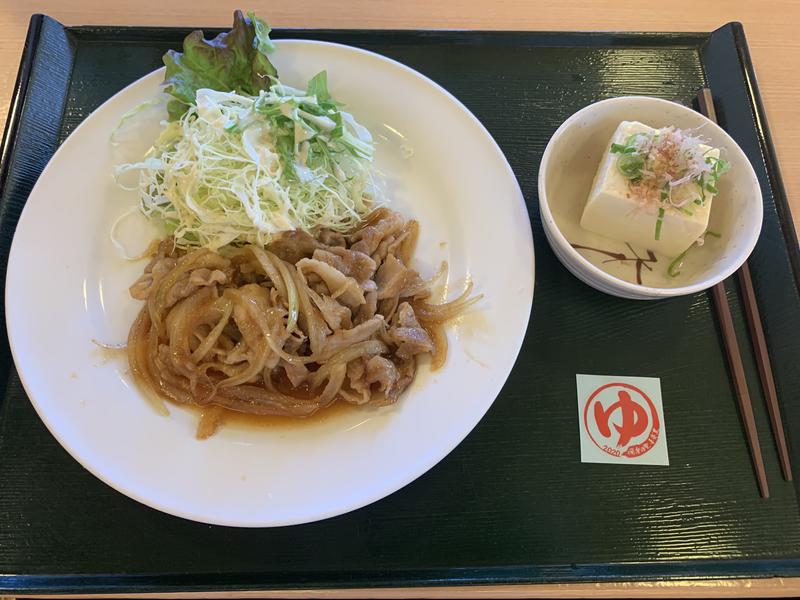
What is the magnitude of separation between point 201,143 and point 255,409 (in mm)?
866

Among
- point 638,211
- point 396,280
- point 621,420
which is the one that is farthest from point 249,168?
point 621,420

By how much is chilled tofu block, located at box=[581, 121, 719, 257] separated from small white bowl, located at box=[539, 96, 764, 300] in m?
0.07

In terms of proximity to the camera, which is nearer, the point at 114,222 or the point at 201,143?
the point at 201,143

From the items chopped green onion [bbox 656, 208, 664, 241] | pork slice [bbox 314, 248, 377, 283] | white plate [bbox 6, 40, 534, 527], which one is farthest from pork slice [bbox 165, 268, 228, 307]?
chopped green onion [bbox 656, 208, 664, 241]

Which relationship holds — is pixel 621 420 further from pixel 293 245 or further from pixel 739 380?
pixel 293 245

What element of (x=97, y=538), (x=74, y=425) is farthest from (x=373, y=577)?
(x=74, y=425)

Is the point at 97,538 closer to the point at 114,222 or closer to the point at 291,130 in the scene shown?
the point at 114,222

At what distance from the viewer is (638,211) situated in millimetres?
1681

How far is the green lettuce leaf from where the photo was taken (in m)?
1.81

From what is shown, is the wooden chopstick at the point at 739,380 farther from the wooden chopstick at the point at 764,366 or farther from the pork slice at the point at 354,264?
the pork slice at the point at 354,264

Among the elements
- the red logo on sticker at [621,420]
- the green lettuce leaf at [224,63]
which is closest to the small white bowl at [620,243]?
the red logo on sticker at [621,420]

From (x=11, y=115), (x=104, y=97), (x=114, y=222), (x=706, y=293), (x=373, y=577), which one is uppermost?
(x=104, y=97)

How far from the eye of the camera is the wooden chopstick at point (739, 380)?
161cm

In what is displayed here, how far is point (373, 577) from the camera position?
4.93 ft
